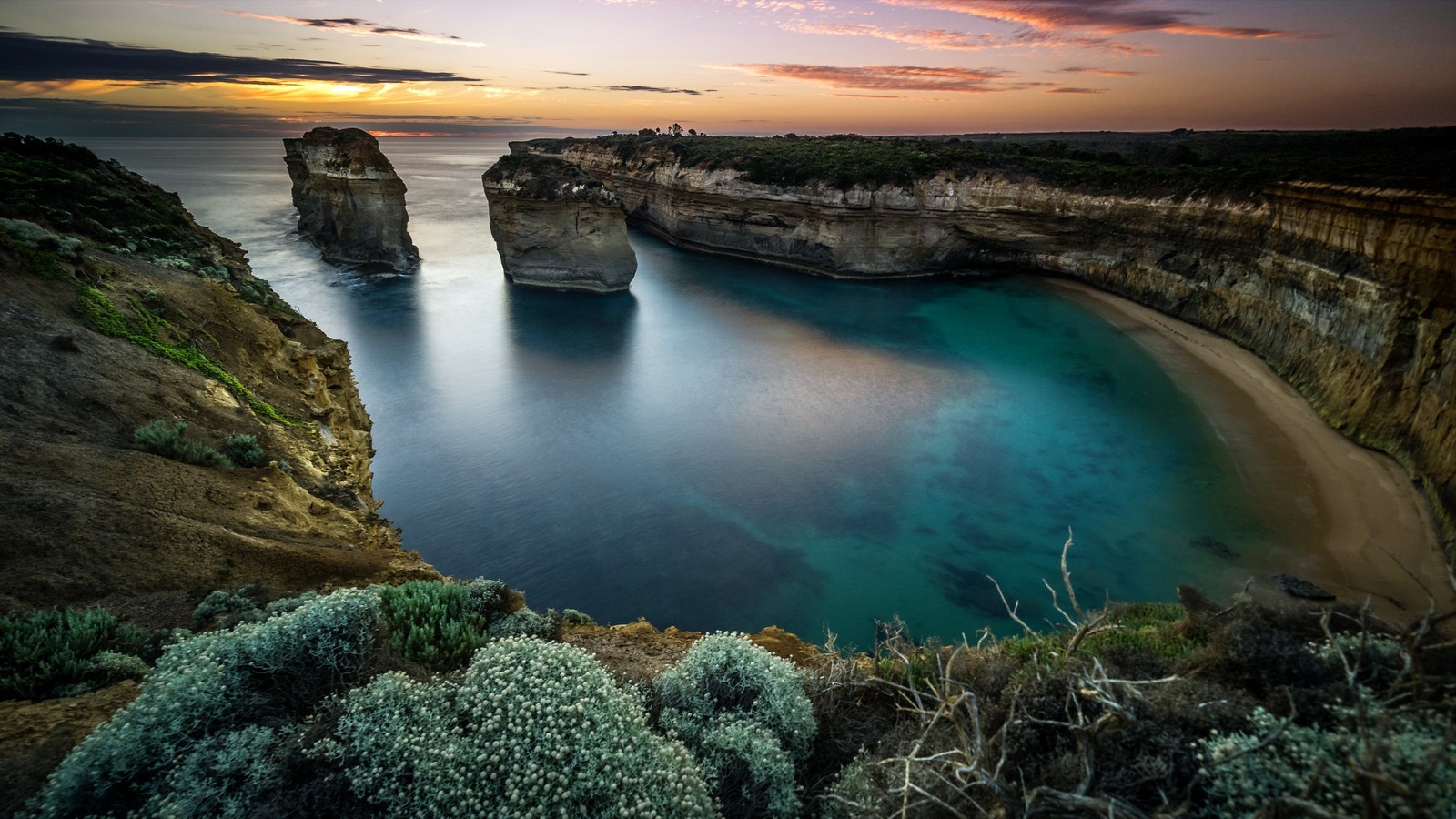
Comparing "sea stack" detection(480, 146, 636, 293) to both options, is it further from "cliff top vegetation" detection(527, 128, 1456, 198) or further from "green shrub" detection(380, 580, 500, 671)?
"green shrub" detection(380, 580, 500, 671)

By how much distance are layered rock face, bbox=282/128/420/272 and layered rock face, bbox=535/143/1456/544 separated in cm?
1809

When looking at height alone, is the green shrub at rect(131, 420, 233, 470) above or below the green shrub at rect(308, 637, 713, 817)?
above

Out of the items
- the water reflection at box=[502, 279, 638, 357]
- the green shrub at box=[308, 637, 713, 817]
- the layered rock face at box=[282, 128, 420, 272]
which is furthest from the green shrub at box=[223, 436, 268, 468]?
the layered rock face at box=[282, 128, 420, 272]

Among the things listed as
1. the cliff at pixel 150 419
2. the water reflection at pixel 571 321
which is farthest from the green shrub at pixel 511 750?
the water reflection at pixel 571 321

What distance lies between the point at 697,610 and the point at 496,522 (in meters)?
5.17

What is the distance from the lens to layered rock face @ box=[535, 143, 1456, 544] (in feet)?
46.2

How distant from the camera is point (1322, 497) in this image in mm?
13305

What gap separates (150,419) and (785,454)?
489 inches

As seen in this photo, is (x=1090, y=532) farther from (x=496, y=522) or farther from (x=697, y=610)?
(x=496, y=522)

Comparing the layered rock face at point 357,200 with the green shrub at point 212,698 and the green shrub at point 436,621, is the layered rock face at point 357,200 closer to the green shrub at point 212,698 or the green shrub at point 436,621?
the green shrub at point 436,621

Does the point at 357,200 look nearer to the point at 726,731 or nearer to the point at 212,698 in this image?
the point at 212,698

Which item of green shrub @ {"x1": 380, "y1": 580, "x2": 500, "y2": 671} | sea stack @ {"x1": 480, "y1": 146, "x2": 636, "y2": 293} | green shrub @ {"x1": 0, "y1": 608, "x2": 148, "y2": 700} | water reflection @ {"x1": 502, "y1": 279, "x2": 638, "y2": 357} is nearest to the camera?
green shrub @ {"x1": 0, "y1": 608, "x2": 148, "y2": 700}

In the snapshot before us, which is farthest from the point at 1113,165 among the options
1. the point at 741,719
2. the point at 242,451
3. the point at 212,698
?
the point at 212,698

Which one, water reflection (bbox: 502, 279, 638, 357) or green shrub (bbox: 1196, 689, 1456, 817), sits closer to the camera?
green shrub (bbox: 1196, 689, 1456, 817)
